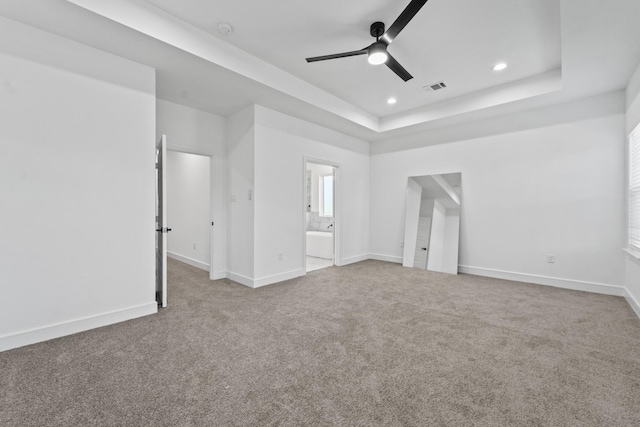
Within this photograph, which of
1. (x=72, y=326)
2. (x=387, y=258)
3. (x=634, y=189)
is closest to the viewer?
(x=72, y=326)

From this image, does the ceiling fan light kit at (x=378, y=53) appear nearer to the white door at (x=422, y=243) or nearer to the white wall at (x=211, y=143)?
the white wall at (x=211, y=143)

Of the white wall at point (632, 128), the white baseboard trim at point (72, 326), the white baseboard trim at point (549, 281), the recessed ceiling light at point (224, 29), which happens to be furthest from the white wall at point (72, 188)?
the white wall at point (632, 128)

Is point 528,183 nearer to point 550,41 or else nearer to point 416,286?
point 550,41

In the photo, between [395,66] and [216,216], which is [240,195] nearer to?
[216,216]

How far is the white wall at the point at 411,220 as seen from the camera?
532cm

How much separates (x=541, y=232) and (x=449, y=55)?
2.93m

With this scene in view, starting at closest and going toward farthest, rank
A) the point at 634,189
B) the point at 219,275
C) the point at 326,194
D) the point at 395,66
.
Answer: the point at 395,66
the point at 634,189
the point at 219,275
the point at 326,194

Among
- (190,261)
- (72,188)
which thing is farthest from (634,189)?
(190,261)

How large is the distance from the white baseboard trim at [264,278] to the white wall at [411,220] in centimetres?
210

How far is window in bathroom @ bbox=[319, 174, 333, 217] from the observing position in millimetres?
7719

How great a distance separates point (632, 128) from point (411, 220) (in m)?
3.08

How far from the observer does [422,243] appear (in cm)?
521

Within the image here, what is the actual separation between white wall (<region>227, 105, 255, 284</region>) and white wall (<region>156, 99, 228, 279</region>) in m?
0.11

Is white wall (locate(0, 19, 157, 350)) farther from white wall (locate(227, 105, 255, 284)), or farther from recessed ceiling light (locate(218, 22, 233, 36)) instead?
white wall (locate(227, 105, 255, 284))
